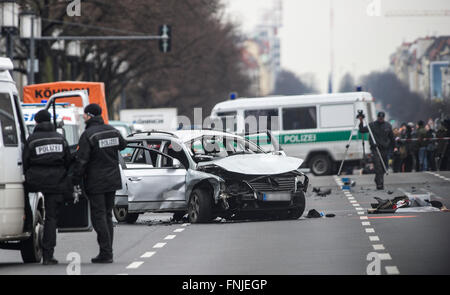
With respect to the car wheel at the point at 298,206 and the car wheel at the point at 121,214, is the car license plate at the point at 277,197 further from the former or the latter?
the car wheel at the point at 121,214

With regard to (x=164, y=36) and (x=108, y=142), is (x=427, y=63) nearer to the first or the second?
(x=164, y=36)

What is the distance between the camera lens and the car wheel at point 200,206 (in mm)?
20219

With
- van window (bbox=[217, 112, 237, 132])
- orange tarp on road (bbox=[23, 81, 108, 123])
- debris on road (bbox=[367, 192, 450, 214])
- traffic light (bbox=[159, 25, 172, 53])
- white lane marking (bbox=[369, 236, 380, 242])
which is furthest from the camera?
traffic light (bbox=[159, 25, 172, 53])

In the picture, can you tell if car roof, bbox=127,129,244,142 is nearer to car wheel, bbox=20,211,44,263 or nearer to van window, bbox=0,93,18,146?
car wheel, bbox=20,211,44,263

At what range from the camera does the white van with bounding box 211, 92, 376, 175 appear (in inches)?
1532

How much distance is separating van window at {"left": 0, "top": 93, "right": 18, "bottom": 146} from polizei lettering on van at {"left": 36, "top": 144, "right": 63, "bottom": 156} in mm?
295

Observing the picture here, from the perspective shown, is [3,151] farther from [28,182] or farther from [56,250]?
[56,250]

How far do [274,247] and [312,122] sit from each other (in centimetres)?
2437

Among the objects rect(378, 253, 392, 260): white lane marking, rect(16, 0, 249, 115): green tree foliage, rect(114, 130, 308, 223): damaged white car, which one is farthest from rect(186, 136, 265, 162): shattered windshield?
rect(16, 0, 249, 115): green tree foliage

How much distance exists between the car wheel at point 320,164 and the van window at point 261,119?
62.9 inches

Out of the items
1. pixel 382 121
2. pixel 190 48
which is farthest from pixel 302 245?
pixel 190 48

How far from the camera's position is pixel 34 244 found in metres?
14.2

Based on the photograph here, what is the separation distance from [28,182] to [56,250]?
279cm

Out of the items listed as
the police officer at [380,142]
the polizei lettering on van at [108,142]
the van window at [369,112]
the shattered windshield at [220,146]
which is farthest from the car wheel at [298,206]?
the van window at [369,112]
